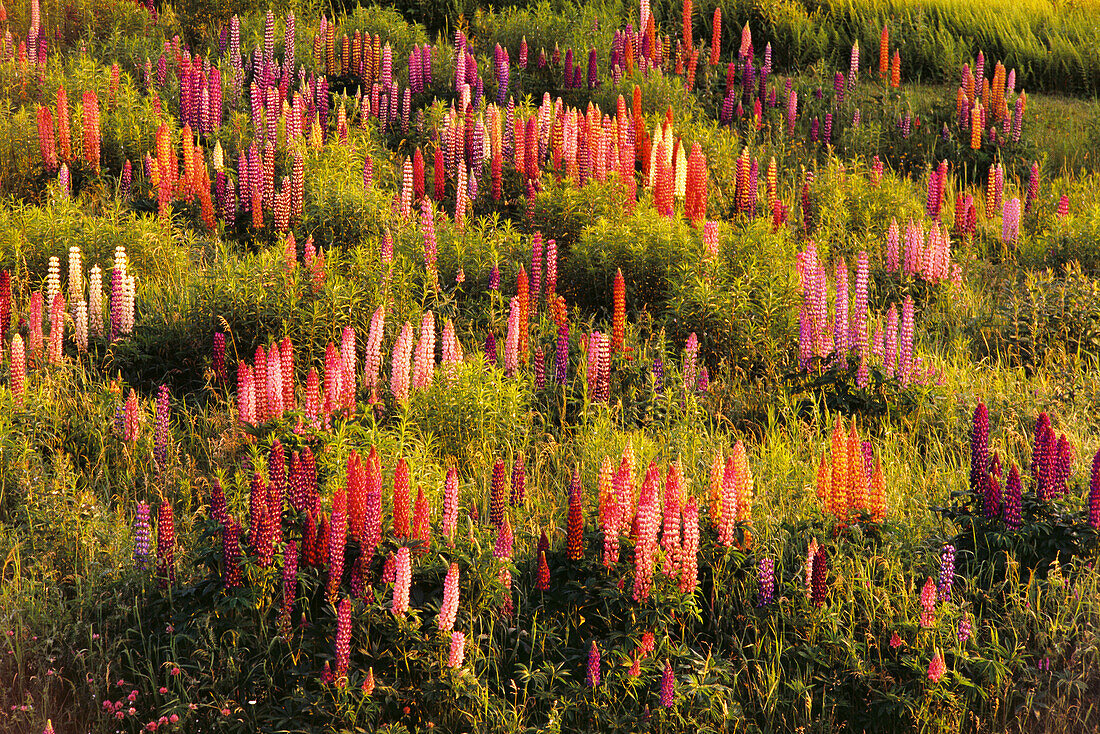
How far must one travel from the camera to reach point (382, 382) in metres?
6.12

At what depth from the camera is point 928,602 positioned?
4199mm

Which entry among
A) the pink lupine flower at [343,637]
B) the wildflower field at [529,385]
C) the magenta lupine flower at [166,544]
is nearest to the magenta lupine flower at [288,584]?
the wildflower field at [529,385]

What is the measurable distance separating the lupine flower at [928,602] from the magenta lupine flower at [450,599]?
1633 millimetres

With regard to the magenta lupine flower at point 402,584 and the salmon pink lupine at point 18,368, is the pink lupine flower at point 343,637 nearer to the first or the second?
the magenta lupine flower at point 402,584

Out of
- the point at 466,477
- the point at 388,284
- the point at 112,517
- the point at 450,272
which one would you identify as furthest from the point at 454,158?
the point at 112,517

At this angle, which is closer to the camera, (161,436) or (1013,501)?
(1013,501)

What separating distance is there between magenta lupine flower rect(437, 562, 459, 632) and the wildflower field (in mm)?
18

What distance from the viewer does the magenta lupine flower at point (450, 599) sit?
4023mm

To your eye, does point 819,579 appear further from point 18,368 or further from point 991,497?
point 18,368

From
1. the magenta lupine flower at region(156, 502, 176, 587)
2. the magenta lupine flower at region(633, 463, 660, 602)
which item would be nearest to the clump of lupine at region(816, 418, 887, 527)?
the magenta lupine flower at region(633, 463, 660, 602)

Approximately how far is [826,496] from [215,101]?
6.43 meters

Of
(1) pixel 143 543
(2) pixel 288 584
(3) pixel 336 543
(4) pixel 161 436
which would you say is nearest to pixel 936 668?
(3) pixel 336 543

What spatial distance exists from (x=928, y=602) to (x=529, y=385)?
2.75 m

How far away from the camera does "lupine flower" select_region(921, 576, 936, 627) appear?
13.7 feet
